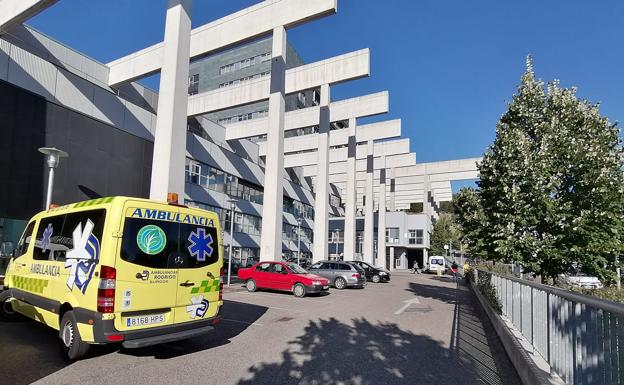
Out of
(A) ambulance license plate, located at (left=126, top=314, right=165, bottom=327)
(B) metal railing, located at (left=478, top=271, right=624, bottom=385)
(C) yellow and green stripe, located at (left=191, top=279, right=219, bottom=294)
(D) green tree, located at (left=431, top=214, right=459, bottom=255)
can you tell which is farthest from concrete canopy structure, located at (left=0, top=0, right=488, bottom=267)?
(D) green tree, located at (left=431, top=214, right=459, bottom=255)

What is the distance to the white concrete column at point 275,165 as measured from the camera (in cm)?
2053

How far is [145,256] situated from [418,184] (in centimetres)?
5121

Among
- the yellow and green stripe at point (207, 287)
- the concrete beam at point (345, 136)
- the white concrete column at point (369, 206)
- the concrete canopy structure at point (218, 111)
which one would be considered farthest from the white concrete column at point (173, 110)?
the white concrete column at point (369, 206)

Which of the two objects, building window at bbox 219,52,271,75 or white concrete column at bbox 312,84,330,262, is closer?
white concrete column at bbox 312,84,330,262

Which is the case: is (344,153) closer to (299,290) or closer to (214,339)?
(299,290)

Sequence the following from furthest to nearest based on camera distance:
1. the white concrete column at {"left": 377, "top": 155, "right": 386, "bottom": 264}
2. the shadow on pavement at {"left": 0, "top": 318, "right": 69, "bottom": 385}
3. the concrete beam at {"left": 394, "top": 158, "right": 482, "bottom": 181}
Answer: the white concrete column at {"left": 377, "top": 155, "right": 386, "bottom": 264}, the concrete beam at {"left": 394, "top": 158, "right": 482, "bottom": 181}, the shadow on pavement at {"left": 0, "top": 318, "right": 69, "bottom": 385}

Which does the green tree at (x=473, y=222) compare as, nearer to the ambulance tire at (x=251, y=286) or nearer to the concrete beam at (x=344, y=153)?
the ambulance tire at (x=251, y=286)

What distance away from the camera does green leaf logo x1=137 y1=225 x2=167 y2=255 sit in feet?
20.6

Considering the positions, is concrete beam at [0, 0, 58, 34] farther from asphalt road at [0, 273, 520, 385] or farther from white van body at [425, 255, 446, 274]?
white van body at [425, 255, 446, 274]

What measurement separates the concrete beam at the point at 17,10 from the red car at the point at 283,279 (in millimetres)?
12805

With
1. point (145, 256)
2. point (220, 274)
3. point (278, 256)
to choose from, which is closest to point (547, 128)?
point (220, 274)

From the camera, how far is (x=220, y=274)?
762 cm

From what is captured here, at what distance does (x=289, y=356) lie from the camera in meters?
6.87

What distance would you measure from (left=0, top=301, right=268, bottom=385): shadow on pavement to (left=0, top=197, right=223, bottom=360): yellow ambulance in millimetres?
432
